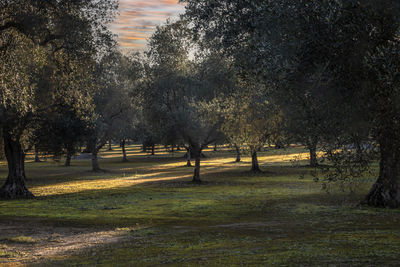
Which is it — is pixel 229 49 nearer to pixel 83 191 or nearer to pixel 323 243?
pixel 323 243

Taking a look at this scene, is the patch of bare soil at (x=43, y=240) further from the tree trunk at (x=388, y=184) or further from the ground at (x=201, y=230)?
the tree trunk at (x=388, y=184)

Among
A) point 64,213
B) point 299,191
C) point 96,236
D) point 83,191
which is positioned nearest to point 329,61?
point 96,236

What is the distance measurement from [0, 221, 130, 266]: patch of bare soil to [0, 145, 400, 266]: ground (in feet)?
0.11

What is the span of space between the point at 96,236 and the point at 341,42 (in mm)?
11186

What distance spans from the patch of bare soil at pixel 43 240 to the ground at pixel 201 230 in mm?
32

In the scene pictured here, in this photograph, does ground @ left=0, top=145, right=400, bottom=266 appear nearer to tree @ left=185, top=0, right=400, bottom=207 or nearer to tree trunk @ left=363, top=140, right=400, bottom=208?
tree trunk @ left=363, top=140, right=400, bottom=208

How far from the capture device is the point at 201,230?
18.6 m

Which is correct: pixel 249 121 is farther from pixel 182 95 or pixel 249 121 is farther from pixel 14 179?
pixel 14 179

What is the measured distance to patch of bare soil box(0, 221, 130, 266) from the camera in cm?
1408

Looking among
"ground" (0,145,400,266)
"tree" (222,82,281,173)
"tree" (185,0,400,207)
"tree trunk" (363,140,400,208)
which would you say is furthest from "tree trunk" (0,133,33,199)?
"tree trunk" (363,140,400,208)

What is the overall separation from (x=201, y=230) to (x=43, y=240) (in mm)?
5977

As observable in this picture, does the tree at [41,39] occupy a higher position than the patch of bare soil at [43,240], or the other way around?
the tree at [41,39]

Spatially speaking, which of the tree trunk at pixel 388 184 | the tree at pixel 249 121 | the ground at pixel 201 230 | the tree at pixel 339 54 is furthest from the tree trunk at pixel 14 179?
the tree trunk at pixel 388 184

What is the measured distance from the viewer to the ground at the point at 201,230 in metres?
12.7
